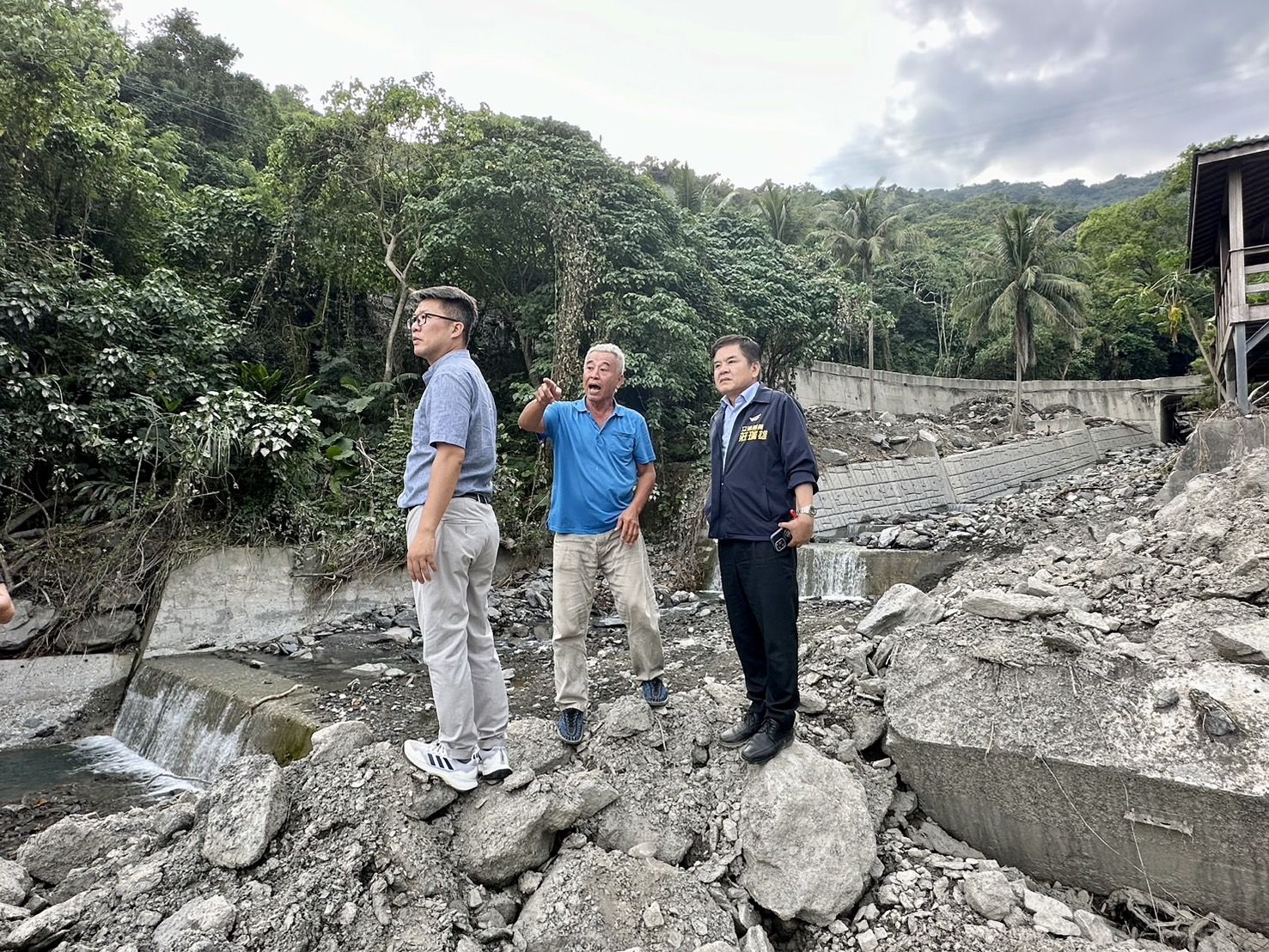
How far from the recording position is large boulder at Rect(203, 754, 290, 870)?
8.37 feet

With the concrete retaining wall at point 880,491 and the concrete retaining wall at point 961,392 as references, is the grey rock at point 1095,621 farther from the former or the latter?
the concrete retaining wall at point 961,392

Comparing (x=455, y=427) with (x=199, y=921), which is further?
(x=455, y=427)

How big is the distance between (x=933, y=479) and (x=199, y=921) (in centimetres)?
1491

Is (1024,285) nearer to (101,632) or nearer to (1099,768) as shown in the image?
(1099,768)

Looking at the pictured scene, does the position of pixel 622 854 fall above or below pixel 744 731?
below

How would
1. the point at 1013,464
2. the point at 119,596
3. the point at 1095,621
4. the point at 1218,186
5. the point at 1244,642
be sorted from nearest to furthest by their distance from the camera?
the point at 1244,642 < the point at 1095,621 < the point at 119,596 < the point at 1218,186 < the point at 1013,464

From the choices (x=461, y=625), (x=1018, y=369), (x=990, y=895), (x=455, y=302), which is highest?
(x=1018, y=369)

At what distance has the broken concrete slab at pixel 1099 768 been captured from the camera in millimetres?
2533

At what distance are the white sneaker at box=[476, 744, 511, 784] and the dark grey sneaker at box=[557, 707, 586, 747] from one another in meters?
0.41

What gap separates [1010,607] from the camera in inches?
139

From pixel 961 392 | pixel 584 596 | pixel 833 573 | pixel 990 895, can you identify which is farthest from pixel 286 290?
pixel 961 392

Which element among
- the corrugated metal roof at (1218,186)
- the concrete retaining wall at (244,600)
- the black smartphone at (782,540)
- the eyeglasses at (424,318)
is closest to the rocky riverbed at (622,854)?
the black smartphone at (782,540)

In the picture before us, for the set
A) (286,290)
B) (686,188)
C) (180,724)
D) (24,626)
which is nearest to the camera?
(180,724)

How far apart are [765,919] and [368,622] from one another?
717 cm
